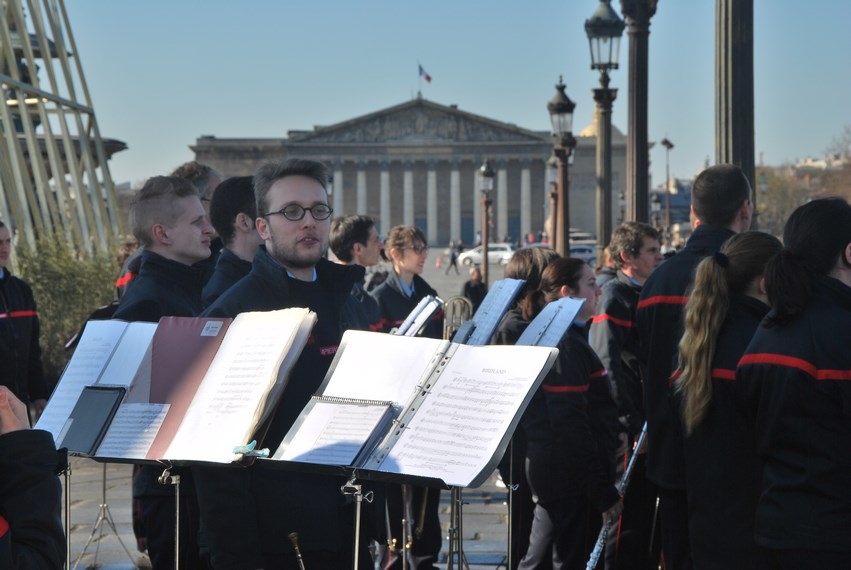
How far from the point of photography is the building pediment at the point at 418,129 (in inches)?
3745

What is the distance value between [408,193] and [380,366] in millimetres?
92569

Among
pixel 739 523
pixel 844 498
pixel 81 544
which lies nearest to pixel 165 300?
pixel 739 523

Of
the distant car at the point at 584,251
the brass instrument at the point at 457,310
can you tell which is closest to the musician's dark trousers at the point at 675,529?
the brass instrument at the point at 457,310

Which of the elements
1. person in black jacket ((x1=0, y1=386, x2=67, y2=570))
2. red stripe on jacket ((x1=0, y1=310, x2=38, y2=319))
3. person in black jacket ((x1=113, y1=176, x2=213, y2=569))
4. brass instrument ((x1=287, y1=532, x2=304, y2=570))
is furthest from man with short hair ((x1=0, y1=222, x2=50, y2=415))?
person in black jacket ((x1=0, y1=386, x2=67, y2=570))

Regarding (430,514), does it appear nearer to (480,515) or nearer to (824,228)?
(480,515)

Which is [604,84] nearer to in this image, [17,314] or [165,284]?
[17,314]

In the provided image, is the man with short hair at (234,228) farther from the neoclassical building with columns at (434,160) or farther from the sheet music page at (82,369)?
the neoclassical building with columns at (434,160)

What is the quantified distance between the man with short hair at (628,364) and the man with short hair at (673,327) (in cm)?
88

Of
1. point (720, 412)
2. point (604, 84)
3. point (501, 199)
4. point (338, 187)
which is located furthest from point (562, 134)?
point (338, 187)

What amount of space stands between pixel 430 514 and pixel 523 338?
233 centimetres

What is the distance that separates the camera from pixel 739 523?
3.66 metres

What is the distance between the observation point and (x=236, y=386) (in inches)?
125

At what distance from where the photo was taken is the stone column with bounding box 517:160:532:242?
311 ft

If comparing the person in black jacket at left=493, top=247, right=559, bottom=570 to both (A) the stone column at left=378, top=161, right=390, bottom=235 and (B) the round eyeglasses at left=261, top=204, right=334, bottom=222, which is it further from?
(A) the stone column at left=378, top=161, right=390, bottom=235
